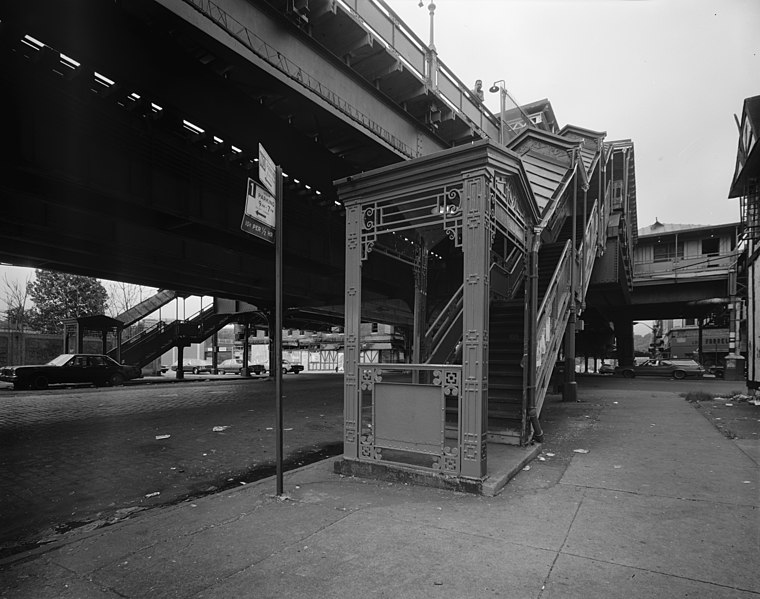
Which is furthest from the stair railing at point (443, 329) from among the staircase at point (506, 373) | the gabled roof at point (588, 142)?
the gabled roof at point (588, 142)

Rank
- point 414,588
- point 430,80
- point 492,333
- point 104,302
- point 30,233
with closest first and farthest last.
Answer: point 414,588 < point 492,333 < point 430,80 < point 30,233 < point 104,302

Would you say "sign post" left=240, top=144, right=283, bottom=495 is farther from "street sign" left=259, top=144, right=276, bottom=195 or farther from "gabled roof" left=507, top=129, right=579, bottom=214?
"gabled roof" left=507, top=129, right=579, bottom=214

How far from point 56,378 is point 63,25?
2094cm

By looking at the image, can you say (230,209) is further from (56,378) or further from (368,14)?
(56,378)

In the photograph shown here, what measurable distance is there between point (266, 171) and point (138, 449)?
615 centimetres

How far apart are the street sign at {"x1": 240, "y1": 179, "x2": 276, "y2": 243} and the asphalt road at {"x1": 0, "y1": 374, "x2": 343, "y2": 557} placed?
340cm

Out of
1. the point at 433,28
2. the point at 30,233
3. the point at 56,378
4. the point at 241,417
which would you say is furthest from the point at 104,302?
the point at 433,28

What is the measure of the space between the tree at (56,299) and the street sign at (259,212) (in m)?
51.3

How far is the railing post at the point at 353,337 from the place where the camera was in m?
6.08

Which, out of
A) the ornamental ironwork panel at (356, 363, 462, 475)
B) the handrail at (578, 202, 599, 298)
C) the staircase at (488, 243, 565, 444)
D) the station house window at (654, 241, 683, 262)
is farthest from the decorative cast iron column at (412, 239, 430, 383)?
the station house window at (654, 241, 683, 262)

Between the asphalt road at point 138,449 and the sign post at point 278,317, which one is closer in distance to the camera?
the sign post at point 278,317

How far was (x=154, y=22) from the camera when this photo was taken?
6566 mm

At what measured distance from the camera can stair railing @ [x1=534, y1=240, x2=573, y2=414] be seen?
28.3 ft

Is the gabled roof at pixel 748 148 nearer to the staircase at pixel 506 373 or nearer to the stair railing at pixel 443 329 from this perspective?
the staircase at pixel 506 373
